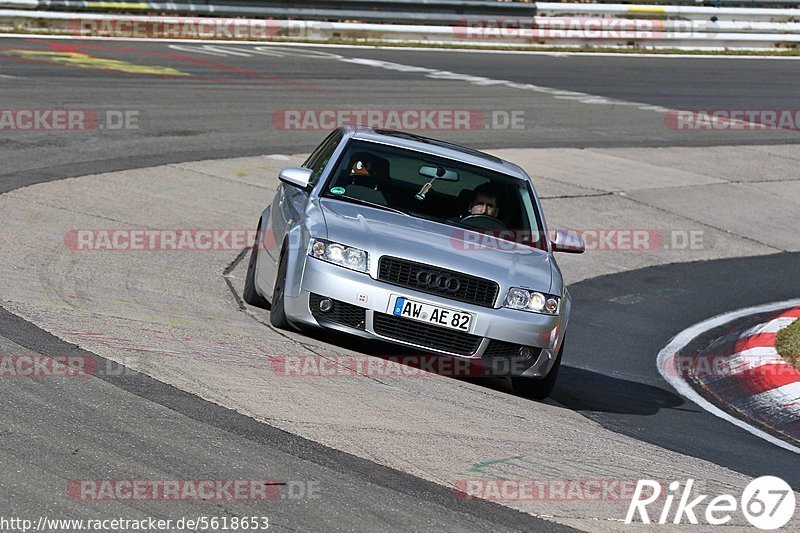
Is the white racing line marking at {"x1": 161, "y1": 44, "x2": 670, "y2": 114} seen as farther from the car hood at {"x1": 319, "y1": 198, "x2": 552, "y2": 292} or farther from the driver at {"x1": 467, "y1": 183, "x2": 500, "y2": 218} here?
the car hood at {"x1": 319, "y1": 198, "x2": 552, "y2": 292}

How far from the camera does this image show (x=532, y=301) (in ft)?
26.6

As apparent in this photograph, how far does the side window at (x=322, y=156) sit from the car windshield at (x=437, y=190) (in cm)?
19

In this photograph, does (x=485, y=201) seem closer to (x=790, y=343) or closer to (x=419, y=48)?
(x=790, y=343)

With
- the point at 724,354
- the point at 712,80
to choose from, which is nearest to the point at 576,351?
the point at 724,354

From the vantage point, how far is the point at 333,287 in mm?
7902

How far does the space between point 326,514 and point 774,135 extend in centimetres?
1962

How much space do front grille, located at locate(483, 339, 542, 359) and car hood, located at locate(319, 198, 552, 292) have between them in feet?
1.17

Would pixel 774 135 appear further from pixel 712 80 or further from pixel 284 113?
pixel 284 113

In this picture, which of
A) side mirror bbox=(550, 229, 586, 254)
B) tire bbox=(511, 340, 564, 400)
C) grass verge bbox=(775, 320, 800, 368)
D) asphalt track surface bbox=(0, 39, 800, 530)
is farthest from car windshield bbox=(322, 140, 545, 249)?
grass verge bbox=(775, 320, 800, 368)

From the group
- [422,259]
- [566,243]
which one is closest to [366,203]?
[422,259]

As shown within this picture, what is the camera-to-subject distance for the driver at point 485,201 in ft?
29.9

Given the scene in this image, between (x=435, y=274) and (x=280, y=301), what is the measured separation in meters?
1.11

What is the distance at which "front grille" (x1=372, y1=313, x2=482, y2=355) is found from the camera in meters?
7.88

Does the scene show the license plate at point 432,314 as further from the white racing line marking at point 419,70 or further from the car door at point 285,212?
the white racing line marking at point 419,70
